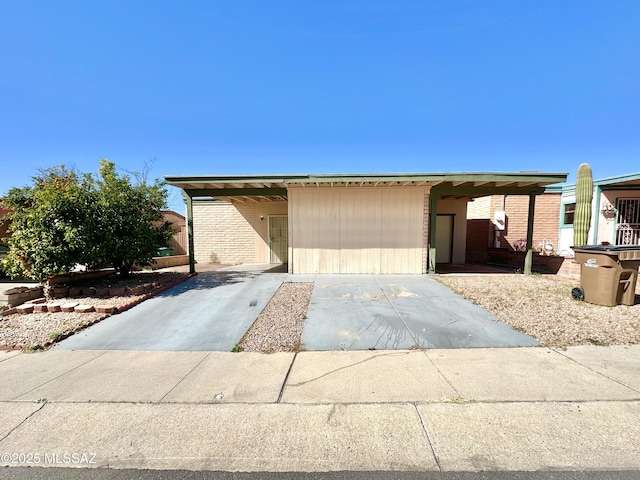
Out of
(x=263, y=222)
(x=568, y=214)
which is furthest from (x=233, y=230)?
(x=568, y=214)

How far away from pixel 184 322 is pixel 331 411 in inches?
143

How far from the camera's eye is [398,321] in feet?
→ 16.3

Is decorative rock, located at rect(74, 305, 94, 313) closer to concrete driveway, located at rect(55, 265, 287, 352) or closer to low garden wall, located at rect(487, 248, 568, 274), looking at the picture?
concrete driveway, located at rect(55, 265, 287, 352)

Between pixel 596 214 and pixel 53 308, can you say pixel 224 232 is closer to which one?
pixel 53 308

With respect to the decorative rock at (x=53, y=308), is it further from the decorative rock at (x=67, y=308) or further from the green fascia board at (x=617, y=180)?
the green fascia board at (x=617, y=180)

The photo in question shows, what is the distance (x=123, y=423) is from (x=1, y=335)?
3971 millimetres

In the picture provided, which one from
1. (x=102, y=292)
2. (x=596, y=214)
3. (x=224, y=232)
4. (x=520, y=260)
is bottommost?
(x=102, y=292)

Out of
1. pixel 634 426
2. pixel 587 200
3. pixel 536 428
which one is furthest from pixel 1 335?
pixel 587 200

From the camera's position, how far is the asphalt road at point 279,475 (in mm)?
1890

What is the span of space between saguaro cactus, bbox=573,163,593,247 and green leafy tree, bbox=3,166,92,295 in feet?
50.0

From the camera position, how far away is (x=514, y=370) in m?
3.28

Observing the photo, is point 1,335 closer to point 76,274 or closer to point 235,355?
point 76,274

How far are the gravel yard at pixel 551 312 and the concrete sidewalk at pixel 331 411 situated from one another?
499mm

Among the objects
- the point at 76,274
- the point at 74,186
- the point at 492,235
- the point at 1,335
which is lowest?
the point at 1,335
